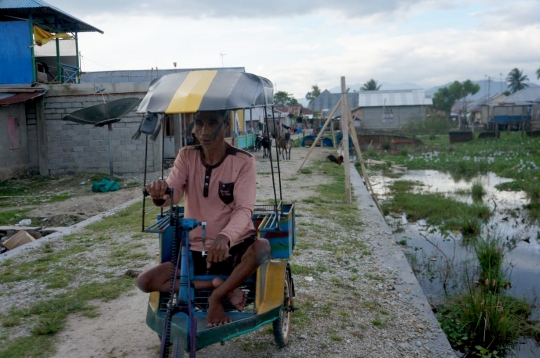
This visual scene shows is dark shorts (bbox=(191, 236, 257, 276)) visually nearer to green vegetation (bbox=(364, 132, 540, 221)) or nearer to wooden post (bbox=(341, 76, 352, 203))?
wooden post (bbox=(341, 76, 352, 203))

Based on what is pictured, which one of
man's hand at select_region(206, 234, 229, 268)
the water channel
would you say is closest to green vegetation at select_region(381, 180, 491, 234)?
the water channel

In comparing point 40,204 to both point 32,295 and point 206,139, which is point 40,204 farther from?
point 206,139

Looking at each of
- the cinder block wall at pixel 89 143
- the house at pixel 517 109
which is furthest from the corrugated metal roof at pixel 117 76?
the house at pixel 517 109

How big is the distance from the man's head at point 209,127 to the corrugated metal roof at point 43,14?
613 inches

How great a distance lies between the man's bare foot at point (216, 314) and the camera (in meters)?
3.39

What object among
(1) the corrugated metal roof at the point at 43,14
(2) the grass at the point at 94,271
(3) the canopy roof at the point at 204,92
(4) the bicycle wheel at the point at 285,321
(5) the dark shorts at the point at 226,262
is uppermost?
(1) the corrugated metal roof at the point at 43,14

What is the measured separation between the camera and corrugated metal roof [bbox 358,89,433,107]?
189ft

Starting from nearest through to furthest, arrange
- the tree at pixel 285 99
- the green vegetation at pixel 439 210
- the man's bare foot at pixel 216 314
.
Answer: the man's bare foot at pixel 216 314
the green vegetation at pixel 439 210
the tree at pixel 285 99

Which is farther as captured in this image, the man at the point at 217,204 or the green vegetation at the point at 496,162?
the green vegetation at the point at 496,162

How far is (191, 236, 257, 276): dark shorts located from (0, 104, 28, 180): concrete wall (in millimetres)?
13893

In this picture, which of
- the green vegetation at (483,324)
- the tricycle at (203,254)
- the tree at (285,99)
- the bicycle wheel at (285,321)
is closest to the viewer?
the tricycle at (203,254)

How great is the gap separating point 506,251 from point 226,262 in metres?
6.01

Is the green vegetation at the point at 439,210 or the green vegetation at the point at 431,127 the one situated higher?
the green vegetation at the point at 431,127

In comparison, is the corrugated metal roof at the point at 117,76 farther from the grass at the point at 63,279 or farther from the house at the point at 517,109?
the house at the point at 517,109
